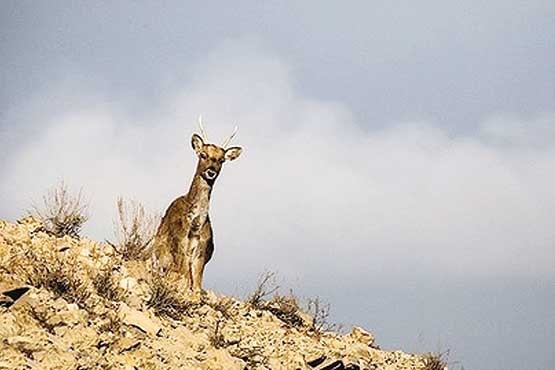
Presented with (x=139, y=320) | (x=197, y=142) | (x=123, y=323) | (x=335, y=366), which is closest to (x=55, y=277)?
(x=123, y=323)

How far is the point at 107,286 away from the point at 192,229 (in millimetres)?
2067

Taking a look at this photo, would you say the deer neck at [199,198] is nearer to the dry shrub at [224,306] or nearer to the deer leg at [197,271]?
the deer leg at [197,271]

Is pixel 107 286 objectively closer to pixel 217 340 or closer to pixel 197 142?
pixel 217 340

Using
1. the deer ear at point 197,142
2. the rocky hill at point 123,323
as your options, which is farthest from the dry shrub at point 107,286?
the deer ear at point 197,142

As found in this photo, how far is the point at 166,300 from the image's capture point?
12586 millimetres

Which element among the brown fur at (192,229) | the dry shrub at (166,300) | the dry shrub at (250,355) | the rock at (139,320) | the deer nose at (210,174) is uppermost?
the deer nose at (210,174)

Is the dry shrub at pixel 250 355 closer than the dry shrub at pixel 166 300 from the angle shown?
Yes

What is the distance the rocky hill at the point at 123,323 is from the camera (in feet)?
33.8

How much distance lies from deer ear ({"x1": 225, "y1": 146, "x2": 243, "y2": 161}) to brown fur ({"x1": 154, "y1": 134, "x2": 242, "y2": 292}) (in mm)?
290

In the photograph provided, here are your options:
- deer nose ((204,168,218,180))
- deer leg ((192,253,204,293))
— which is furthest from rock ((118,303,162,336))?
deer nose ((204,168,218,180))

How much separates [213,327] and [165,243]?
1837mm

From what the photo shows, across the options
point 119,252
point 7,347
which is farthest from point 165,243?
point 7,347

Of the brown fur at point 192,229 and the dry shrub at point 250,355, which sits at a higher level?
the brown fur at point 192,229

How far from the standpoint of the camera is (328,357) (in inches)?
512
